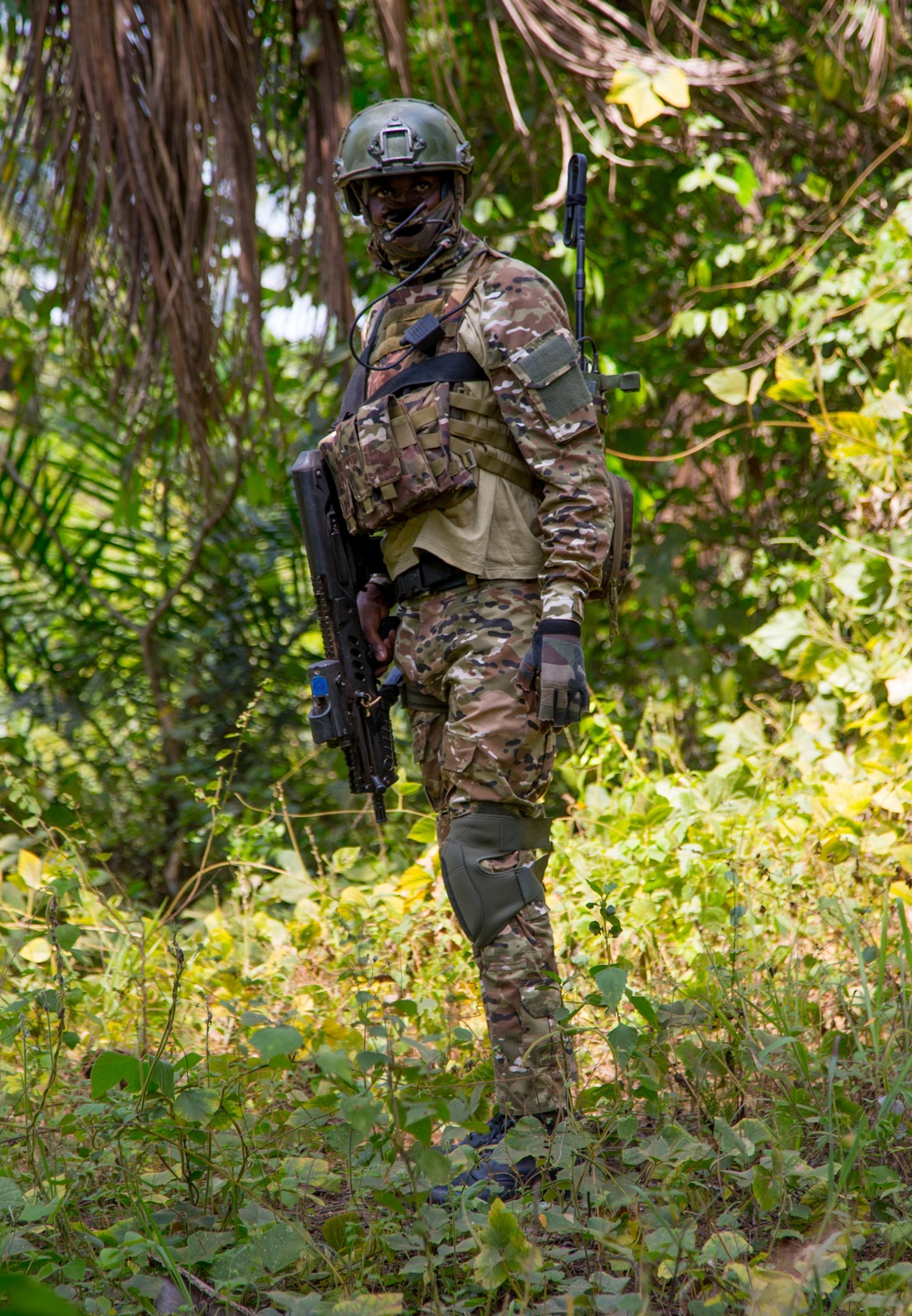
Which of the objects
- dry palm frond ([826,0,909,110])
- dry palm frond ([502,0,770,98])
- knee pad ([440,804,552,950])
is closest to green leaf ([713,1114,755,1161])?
knee pad ([440,804,552,950])

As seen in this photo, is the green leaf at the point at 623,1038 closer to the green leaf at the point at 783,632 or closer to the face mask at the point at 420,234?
the face mask at the point at 420,234

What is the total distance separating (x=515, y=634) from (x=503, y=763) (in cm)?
26

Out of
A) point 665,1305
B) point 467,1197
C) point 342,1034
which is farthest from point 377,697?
point 665,1305

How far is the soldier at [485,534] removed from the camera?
89.4 inches

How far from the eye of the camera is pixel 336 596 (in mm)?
2602

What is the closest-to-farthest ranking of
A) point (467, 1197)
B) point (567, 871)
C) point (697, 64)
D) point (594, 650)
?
point (467, 1197), point (567, 871), point (697, 64), point (594, 650)

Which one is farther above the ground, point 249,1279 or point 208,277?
point 208,277

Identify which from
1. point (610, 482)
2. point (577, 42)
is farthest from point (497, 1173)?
point (577, 42)

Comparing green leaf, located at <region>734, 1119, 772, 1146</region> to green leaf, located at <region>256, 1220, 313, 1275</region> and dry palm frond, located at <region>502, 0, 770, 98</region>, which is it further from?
dry palm frond, located at <region>502, 0, 770, 98</region>

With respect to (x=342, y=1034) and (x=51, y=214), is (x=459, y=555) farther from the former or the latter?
(x=51, y=214)

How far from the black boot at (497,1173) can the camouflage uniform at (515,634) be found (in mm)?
54

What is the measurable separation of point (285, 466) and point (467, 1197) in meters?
3.32

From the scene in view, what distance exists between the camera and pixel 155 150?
12.5 feet

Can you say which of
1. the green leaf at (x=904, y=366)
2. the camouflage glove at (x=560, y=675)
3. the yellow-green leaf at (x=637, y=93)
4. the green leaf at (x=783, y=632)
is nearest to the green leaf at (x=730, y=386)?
the green leaf at (x=904, y=366)
